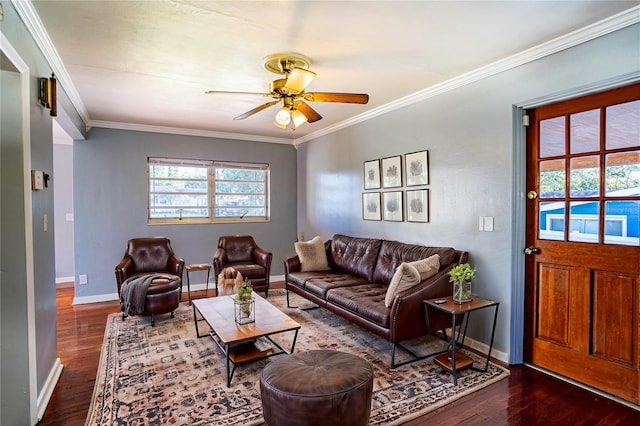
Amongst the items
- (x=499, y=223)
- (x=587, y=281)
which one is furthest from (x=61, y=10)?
(x=587, y=281)

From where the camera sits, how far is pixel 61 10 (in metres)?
2.12

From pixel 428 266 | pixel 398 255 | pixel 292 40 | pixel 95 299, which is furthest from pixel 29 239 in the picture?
pixel 95 299

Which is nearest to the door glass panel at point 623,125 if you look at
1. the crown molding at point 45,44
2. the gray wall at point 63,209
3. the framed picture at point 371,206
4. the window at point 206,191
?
the framed picture at point 371,206

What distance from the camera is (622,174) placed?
92.0 inches

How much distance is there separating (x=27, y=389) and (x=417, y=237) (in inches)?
136

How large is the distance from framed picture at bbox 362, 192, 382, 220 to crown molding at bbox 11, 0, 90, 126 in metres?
3.45

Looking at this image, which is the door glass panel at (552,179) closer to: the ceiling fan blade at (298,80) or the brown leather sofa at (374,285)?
the brown leather sofa at (374,285)

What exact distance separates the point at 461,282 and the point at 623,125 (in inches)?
60.7

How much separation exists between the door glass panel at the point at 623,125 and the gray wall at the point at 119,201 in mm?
4856

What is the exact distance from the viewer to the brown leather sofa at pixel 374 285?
9.10 ft

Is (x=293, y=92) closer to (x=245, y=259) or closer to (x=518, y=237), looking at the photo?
(x=518, y=237)

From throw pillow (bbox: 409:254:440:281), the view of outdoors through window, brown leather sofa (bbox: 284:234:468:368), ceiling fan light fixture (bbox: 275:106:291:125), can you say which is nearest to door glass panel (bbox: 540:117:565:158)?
the view of outdoors through window

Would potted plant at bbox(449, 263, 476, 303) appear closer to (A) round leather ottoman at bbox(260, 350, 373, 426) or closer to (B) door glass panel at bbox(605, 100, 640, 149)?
(A) round leather ottoman at bbox(260, 350, 373, 426)

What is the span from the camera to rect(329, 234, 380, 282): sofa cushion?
13.3 ft
